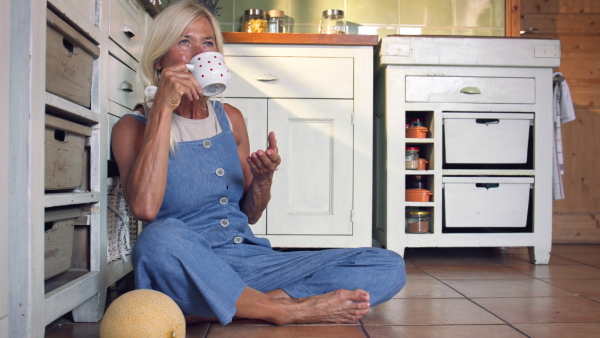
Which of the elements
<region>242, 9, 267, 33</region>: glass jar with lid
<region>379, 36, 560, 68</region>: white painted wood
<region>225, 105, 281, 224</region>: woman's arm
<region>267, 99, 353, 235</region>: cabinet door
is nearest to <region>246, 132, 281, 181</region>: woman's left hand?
<region>225, 105, 281, 224</region>: woman's arm

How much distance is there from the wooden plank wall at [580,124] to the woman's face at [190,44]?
2.36 meters

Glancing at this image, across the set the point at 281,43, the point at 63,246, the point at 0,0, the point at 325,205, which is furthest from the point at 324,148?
the point at 0,0

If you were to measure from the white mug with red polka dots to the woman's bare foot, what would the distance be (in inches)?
22.2

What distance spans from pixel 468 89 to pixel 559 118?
50 cm

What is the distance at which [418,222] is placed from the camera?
7.72 ft

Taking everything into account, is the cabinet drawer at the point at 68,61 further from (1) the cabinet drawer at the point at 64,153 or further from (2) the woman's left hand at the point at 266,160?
(2) the woman's left hand at the point at 266,160

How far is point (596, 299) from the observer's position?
1.65 meters

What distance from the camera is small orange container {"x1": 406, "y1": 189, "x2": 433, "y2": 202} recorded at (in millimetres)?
2348

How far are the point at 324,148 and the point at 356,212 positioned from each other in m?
0.31

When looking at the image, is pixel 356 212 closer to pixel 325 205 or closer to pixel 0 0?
pixel 325 205

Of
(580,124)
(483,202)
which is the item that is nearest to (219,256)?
(483,202)

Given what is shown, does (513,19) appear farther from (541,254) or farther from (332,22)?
(541,254)

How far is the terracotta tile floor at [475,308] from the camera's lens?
1.28 m

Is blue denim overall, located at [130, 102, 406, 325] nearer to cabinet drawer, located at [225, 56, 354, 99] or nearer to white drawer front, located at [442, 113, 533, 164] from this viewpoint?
cabinet drawer, located at [225, 56, 354, 99]
